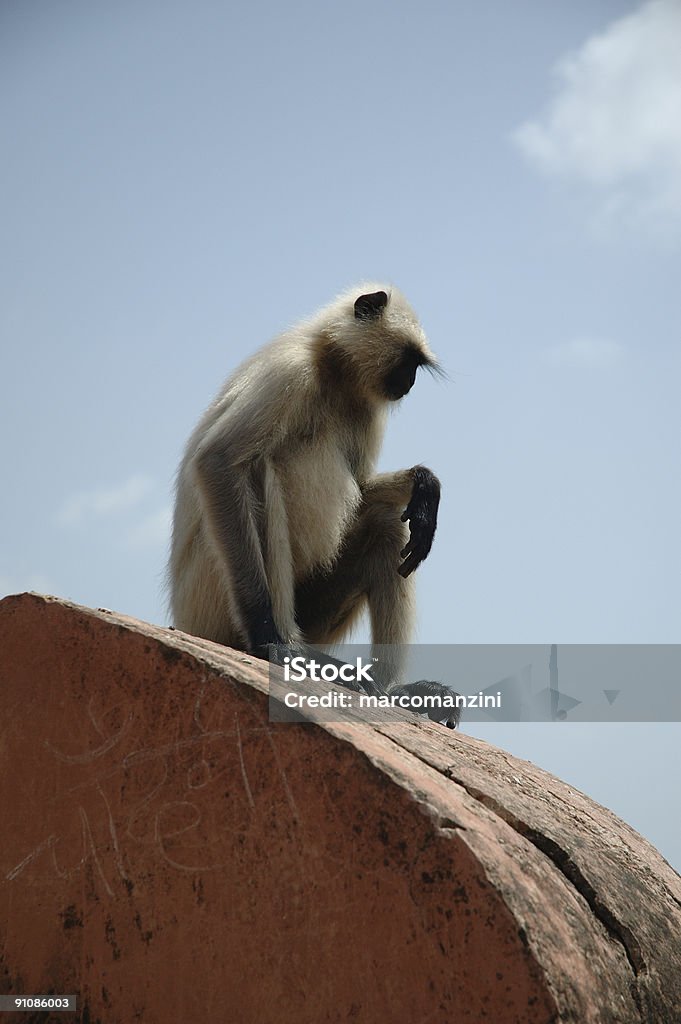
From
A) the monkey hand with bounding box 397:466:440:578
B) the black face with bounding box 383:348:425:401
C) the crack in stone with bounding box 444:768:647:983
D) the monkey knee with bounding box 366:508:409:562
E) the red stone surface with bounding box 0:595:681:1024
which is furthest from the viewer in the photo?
the black face with bounding box 383:348:425:401

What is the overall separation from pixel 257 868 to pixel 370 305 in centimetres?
328

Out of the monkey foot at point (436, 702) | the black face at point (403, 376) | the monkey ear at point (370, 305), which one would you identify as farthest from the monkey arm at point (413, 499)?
the monkey ear at point (370, 305)

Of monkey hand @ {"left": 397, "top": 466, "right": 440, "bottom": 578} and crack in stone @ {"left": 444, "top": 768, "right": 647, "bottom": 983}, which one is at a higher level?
monkey hand @ {"left": 397, "top": 466, "right": 440, "bottom": 578}

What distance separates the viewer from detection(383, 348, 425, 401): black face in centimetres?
521

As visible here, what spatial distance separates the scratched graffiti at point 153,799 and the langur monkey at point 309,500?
1.27 metres

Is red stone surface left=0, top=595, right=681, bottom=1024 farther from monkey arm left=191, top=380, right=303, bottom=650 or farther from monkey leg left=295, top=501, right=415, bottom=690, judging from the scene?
monkey leg left=295, top=501, right=415, bottom=690

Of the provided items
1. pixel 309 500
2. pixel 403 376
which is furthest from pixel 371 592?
pixel 403 376

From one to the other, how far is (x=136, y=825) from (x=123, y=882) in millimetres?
A: 145

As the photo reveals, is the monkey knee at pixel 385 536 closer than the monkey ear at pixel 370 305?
Yes

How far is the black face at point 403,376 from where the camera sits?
521 cm

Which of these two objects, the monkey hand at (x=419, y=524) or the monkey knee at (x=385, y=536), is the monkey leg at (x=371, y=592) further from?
the monkey hand at (x=419, y=524)

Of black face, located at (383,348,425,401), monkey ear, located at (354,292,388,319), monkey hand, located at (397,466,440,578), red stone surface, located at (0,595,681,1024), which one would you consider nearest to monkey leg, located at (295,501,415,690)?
monkey hand, located at (397,466,440,578)

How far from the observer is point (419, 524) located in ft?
15.5

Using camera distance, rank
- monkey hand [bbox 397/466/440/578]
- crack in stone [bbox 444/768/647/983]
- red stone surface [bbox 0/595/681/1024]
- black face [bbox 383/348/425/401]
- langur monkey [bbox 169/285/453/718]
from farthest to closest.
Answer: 1. black face [bbox 383/348/425/401]
2. monkey hand [bbox 397/466/440/578]
3. langur monkey [bbox 169/285/453/718]
4. crack in stone [bbox 444/768/647/983]
5. red stone surface [bbox 0/595/681/1024]
